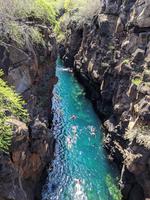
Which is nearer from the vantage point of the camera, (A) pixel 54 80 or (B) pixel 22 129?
(B) pixel 22 129

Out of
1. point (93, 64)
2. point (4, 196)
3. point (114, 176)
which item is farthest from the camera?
point (93, 64)

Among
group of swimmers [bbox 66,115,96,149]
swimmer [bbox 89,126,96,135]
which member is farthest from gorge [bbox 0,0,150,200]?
swimmer [bbox 89,126,96,135]

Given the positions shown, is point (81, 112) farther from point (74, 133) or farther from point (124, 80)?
point (124, 80)

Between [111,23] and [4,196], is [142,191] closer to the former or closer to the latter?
[4,196]

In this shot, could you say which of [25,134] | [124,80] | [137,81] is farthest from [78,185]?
[124,80]

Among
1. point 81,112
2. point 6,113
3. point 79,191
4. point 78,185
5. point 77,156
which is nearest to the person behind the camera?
point 6,113

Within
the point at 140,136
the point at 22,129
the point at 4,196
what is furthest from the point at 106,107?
the point at 4,196
